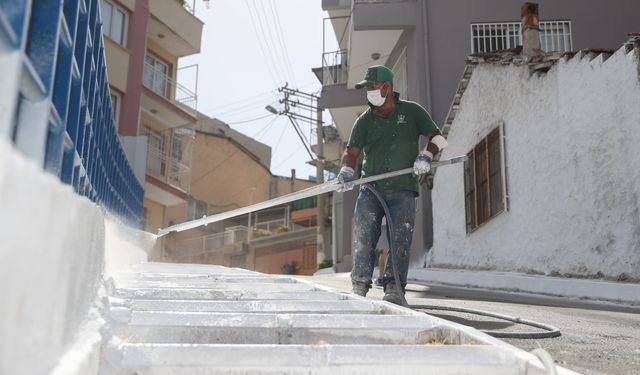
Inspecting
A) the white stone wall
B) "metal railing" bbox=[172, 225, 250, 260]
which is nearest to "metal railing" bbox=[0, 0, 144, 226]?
the white stone wall

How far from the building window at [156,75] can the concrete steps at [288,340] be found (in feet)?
60.6

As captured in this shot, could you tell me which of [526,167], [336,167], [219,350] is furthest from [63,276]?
[336,167]

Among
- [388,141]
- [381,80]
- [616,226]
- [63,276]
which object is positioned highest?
[381,80]

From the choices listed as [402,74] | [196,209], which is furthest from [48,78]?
[196,209]

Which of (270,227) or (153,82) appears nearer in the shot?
(153,82)

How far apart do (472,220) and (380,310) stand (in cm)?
786

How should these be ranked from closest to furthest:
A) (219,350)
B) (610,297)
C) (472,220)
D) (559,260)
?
(219,350) → (610,297) → (559,260) → (472,220)

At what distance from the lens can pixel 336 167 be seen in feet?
95.7

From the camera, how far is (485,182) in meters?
10.3

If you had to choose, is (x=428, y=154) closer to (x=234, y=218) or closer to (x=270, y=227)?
(x=270, y=227)

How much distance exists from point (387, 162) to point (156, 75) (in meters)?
17.8

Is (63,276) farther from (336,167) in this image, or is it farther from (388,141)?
(336,167)

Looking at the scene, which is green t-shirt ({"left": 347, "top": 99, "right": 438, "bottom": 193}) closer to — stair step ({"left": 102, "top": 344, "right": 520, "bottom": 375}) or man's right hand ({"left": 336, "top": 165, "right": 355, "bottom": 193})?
man's right hand ({"left": 336, "top": 165, "right": 355, "bottom": 193})

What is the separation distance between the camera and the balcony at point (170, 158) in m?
21.6
